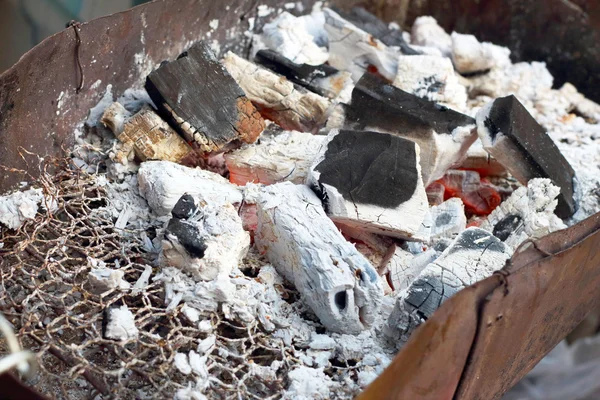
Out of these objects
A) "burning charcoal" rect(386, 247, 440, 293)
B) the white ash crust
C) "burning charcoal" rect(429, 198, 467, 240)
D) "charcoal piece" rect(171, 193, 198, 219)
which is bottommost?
"burning charcoal" rect(429, 198, 467, 240)

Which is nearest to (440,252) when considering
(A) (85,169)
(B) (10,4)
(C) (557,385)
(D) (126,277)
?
(D) (126,277)

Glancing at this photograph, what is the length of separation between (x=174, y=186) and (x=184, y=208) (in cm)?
17

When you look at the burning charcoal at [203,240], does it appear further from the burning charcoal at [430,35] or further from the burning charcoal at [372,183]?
the burning charcoal at [430,35]

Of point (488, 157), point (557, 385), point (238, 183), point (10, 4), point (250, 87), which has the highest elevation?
point (10, 4)

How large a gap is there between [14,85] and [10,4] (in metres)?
1.14

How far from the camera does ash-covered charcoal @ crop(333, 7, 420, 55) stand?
101 inches

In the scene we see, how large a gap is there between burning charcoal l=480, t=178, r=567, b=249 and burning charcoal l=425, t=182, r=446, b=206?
15 centimetres

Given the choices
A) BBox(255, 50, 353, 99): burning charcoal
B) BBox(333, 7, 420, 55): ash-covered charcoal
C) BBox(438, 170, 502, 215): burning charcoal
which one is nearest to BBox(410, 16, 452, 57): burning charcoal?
BBox(333, 7, 420, 55): ash-covered charcoal

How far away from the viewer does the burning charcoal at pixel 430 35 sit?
2.71 meters

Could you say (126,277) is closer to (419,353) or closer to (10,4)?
(419,353)

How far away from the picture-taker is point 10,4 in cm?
247

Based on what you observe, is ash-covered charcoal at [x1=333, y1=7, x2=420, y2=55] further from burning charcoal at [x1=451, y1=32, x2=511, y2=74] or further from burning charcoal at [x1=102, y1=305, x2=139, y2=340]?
burning charcoal at [x1=102, y1=305, x2=139, y2=340]

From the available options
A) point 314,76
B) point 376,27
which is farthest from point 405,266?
point 376,27

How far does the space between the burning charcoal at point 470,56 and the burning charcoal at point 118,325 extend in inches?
70.7
